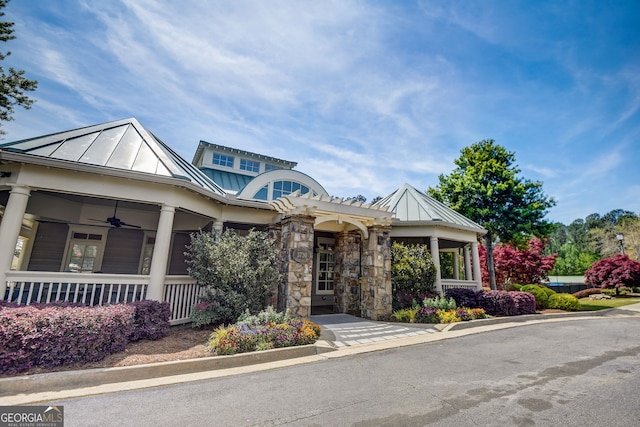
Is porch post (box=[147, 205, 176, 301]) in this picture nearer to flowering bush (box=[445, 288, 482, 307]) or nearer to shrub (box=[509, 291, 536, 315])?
flowering bush (box=[445, 288, 482, 307])

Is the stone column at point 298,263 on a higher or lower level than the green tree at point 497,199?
lower

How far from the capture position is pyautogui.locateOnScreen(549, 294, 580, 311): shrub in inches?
508

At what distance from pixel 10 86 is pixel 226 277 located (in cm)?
1017

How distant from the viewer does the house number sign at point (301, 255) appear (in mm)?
7979

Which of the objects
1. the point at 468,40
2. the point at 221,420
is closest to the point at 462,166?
the point at 468,40

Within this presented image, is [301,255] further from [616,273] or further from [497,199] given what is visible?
[616,273]

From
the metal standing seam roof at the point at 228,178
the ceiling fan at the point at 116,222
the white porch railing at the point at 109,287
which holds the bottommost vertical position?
the white porch railing at the point at 109,287

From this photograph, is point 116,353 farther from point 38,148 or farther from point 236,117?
point 236,117

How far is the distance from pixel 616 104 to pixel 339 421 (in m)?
15.3

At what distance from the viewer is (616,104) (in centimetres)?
1053

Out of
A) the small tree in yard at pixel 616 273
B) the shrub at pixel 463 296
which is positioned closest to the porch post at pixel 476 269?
the shrub at pixel 463 296

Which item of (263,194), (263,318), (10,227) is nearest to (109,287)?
(10,227)

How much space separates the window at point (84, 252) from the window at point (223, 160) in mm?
6921

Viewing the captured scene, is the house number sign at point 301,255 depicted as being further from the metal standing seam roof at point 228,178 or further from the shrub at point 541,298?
the shrub at point 541,298
